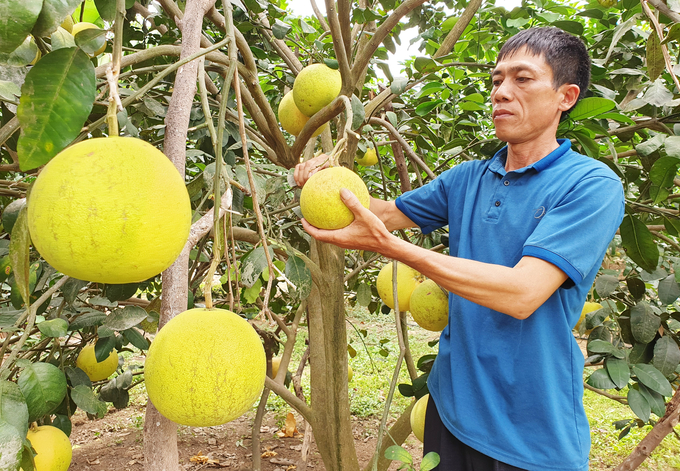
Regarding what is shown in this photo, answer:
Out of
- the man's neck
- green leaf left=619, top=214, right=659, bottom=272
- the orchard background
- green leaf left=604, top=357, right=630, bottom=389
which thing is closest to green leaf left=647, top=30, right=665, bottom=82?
the orchard background

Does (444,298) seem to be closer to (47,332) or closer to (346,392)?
(346,392)

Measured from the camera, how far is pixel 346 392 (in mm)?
2135

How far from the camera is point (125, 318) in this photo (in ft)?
4.51

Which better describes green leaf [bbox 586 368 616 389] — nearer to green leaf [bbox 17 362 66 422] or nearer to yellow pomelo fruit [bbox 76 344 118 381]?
green leaf [bbox 17 362 66 422]

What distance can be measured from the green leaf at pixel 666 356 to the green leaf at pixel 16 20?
6.68 ft

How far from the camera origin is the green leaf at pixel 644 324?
1710 mm

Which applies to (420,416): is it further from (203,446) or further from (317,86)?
(203,446)

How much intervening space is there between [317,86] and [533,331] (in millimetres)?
1032

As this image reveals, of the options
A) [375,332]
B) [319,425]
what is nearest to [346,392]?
[319,425]

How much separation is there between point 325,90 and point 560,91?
2.45 feet

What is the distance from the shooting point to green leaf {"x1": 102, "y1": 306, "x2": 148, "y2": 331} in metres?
1.36

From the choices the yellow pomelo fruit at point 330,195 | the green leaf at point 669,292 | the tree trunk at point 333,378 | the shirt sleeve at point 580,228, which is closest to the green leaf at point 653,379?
the green leaf at point 669,292

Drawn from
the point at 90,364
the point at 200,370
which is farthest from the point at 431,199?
the point at 90,364

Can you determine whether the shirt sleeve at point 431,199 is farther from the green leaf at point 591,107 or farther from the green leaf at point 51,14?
the green leaf at point 51,14
